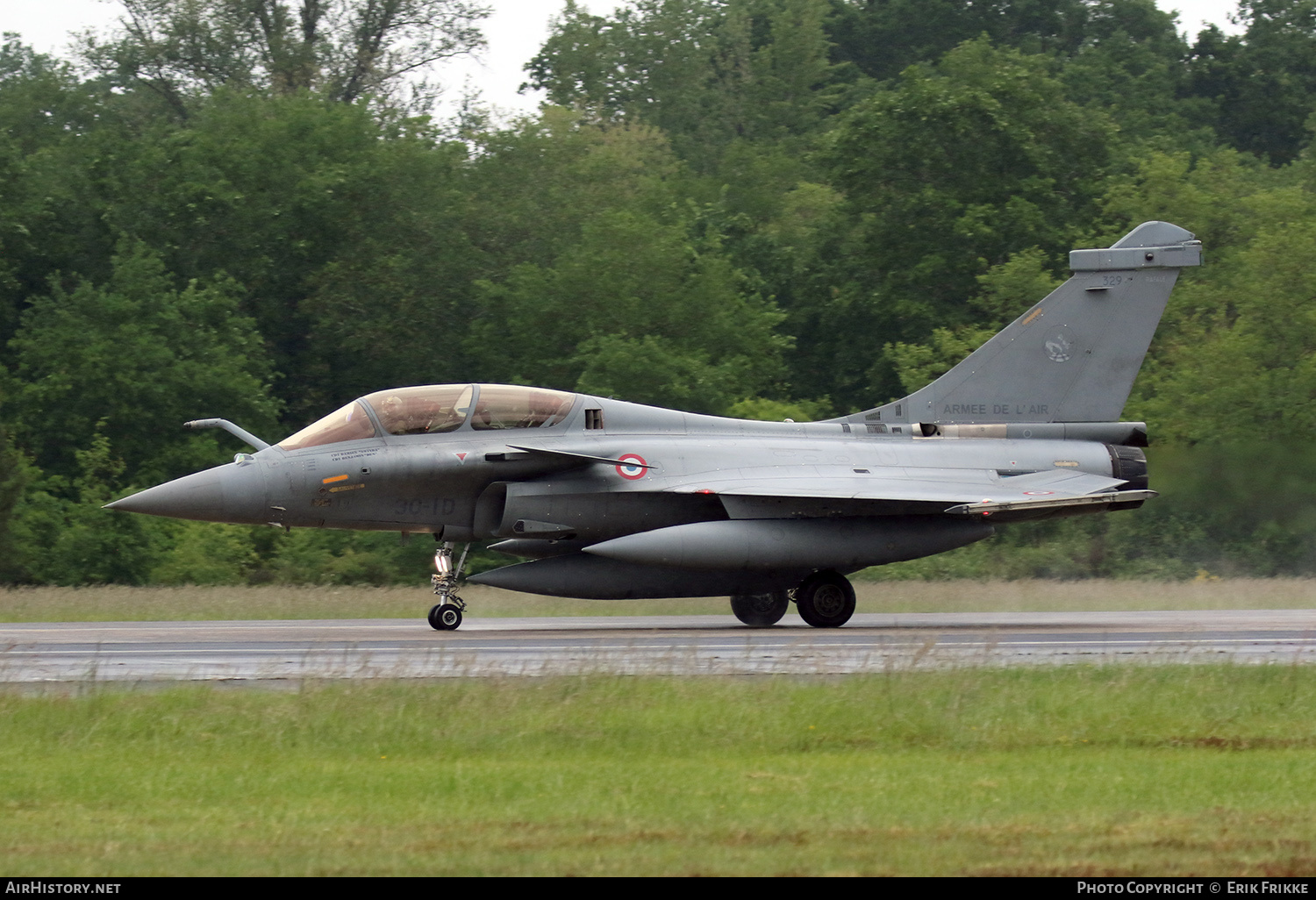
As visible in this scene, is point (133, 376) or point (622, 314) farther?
point (622, 314)

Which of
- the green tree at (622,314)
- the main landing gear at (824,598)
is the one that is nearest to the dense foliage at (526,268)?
the green tree at (622,314)

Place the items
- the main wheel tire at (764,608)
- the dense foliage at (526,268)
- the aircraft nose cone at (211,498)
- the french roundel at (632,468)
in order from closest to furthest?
the aircraft nose cone at (211,498), the french roundel at (632,468), the main wheel tire at (764,608), the dense foliage at (526,268)

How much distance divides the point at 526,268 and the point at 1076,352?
21.1m

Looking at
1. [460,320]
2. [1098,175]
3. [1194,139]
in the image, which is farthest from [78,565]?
[1194,139]

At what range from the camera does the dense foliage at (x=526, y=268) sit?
27.7 metres

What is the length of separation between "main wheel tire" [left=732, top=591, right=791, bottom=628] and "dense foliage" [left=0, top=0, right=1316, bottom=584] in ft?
23.3

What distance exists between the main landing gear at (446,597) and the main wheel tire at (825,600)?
12.2 ft

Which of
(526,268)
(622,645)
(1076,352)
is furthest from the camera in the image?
(526,268)

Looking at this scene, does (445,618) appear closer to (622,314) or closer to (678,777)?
(678,777)

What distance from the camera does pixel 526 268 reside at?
124 ft

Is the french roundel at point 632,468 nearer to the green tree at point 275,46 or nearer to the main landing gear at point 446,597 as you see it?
the main landing gear at point 446,597

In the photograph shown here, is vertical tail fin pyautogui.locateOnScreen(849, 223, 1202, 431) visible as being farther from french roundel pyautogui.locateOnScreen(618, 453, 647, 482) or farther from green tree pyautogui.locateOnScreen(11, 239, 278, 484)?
green tree pyautogui.locateOnScreen(11, 239, 278, 484)

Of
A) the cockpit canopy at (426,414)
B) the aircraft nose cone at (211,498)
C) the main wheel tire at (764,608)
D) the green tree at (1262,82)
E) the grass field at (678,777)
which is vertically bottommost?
the main wheel tire at (764,608)

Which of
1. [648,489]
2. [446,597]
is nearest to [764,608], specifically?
[648,489]
